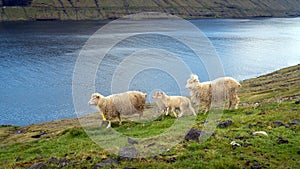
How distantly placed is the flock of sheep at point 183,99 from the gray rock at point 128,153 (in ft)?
25.4

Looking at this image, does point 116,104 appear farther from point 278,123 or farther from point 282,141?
point 282,141

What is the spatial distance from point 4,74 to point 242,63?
74452mm

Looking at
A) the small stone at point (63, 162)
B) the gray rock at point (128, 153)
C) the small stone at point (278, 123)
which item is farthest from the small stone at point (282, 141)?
the small stone at point (63, 162)

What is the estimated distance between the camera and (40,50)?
4555 inches

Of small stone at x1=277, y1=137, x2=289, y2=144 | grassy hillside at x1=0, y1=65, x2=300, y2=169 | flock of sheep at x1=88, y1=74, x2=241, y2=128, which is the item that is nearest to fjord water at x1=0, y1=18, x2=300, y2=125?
flock of sheep at x1=88, y1=74, x2=241, y2=128

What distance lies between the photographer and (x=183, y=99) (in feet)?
68.9

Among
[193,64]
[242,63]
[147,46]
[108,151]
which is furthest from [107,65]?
[108,151]

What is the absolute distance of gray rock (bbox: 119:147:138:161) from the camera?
1244cm

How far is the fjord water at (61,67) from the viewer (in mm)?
60625

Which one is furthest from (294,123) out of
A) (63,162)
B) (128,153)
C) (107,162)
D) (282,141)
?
(63,162)

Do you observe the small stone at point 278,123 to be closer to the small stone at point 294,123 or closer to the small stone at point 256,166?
the small stone at point 294,123

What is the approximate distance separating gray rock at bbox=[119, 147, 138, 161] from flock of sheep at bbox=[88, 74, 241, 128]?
7.74m

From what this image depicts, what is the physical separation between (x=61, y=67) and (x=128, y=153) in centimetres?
8372

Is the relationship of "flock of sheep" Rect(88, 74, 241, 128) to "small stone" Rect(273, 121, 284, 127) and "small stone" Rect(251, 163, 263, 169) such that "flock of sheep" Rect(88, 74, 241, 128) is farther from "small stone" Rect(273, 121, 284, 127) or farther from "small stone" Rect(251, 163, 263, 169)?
"small stone" Rect(251, 163, 263, 169)
